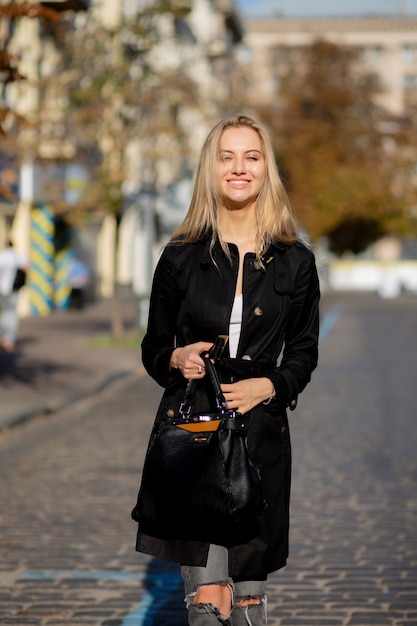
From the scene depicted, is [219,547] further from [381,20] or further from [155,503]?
[381,20]

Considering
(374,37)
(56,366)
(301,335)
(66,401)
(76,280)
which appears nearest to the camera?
(301,335)

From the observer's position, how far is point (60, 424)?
13.4 meters

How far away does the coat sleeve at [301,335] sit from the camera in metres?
3.92

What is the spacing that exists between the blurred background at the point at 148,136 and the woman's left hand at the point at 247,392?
41.0 inches

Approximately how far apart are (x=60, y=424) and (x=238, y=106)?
2139cm

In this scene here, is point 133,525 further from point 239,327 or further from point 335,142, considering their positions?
point 335,142

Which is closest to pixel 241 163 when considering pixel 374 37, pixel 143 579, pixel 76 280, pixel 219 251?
pixel 219 251

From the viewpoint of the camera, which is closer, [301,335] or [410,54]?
[301,335]

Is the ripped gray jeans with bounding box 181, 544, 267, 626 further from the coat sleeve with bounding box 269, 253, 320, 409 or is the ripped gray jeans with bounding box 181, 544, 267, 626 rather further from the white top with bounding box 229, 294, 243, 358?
the white top with bounding box 229, 294, 243, 358

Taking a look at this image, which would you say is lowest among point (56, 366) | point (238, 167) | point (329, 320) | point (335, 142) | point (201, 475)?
point (329, 320)

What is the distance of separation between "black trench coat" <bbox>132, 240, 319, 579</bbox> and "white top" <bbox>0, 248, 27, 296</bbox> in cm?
1833

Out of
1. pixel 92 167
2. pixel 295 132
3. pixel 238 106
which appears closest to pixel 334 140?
pixel 295 132

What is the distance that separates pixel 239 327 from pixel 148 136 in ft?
70.7

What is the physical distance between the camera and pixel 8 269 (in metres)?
22.4
